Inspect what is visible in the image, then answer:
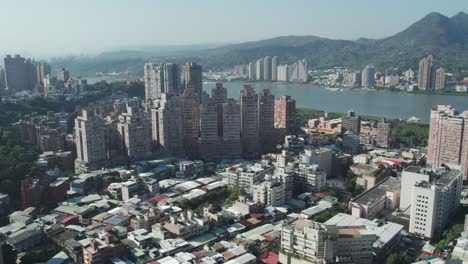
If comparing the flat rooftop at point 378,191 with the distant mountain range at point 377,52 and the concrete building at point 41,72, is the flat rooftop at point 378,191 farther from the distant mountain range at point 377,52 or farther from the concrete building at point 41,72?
the distant mountain range at point 377,52

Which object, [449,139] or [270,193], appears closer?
[270,193]

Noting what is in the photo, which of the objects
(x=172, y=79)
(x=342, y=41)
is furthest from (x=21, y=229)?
(x=342, y=41)

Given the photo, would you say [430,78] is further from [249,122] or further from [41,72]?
[41,72]

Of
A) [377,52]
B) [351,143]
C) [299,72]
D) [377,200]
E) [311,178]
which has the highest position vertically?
[377,52]

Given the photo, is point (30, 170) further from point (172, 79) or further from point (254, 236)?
point (172, 79)

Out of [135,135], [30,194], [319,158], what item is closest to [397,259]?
[319,158]

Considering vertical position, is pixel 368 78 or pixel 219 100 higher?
pixel 368 78
